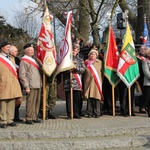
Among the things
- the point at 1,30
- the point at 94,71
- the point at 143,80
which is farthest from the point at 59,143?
the point at 1,30

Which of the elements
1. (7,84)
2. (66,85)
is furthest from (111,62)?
(7,84)

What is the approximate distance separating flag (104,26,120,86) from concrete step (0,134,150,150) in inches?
93.1

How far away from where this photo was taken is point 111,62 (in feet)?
30.8

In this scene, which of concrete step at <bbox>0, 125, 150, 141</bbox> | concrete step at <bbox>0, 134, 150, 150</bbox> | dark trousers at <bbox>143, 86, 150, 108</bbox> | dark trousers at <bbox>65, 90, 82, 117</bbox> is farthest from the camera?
dark trousers at <bbox>143, 86, 150, 108</bbox>

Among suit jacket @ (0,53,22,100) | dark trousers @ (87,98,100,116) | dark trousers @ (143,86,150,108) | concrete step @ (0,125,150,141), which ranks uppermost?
suit jacket @ (0,53,22,100)

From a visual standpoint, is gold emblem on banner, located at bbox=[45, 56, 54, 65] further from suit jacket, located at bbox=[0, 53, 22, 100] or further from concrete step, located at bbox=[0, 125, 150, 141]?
concrete step, located at bbox=[0, 125, 150, 141]

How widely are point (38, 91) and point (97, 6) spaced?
1022cm

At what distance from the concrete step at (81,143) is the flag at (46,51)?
82.1 inches

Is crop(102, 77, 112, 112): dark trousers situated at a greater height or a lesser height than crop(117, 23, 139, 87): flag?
lesser

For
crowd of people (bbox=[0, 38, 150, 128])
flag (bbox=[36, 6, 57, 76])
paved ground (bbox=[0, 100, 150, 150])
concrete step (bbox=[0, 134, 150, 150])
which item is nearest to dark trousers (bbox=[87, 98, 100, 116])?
crowd of people (bbox=[0, 38, 150, 128])

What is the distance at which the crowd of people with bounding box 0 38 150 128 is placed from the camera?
7723 mm

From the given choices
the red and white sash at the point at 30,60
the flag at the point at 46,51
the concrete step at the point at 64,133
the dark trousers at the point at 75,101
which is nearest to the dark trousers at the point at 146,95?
the dark trousers at the point at 75,101

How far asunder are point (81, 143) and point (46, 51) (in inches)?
108

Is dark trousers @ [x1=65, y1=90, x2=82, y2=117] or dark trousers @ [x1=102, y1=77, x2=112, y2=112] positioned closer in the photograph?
dark trousers @ [x1=65, y1=90, x2=82, y2=117]
